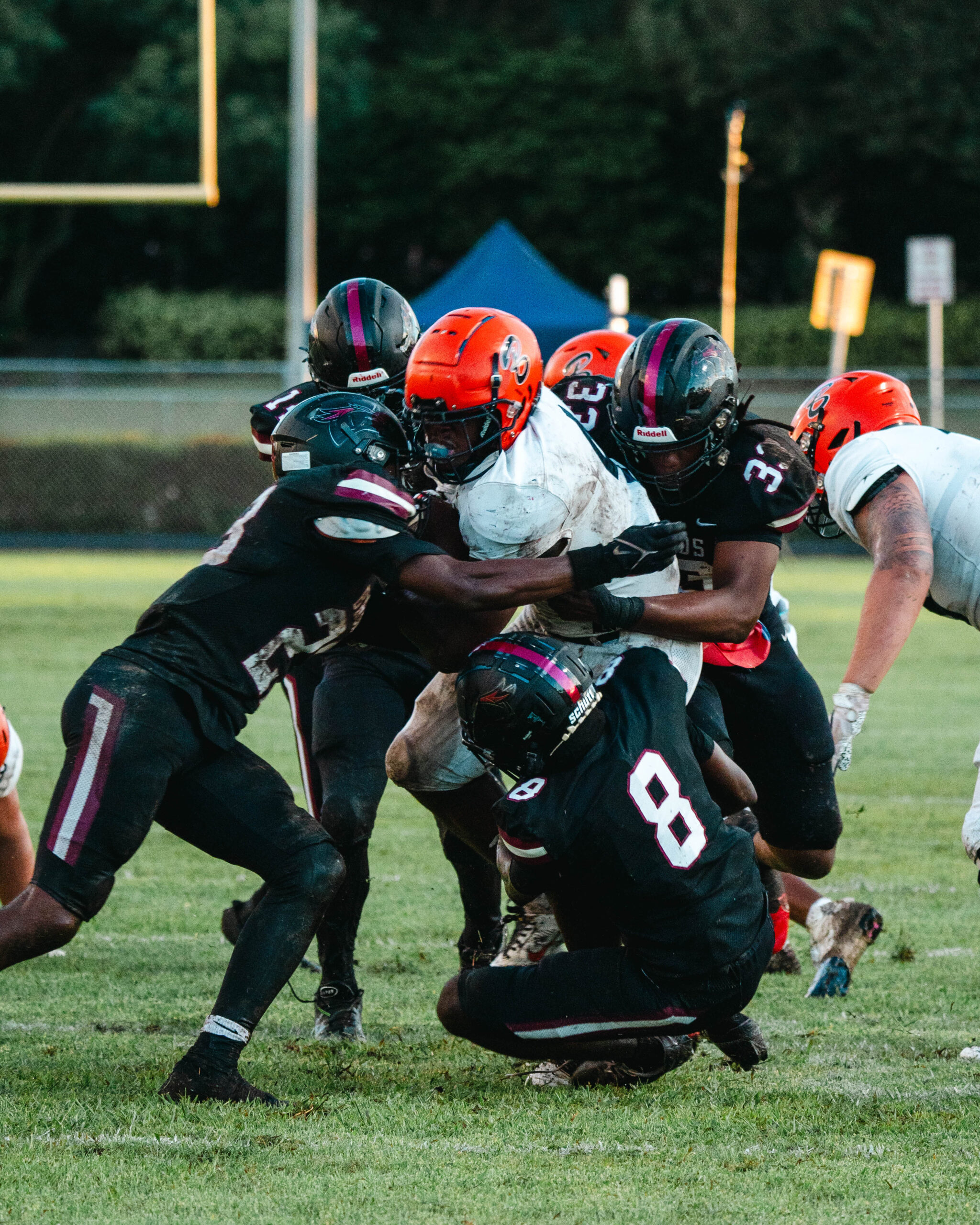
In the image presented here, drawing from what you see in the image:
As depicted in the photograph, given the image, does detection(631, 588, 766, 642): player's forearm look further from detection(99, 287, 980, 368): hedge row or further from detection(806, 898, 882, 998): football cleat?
detection(99, 287, 980, 368): hedge row

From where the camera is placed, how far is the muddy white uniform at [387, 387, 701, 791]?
3895mm

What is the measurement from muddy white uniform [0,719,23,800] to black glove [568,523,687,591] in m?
1.89

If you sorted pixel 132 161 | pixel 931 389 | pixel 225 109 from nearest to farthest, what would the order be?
pixel 132 161 → pixel 931 389 → pixel 225 109

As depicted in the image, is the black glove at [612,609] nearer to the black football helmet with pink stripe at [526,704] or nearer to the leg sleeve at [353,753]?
the black football helmet with pink stripe at [526,704]

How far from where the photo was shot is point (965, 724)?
9.81m

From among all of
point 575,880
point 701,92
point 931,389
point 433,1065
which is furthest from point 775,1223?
point 701,92

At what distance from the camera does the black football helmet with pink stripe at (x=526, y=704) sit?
11.6 ft

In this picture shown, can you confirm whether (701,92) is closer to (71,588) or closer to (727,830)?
(71,588)

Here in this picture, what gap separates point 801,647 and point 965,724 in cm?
296

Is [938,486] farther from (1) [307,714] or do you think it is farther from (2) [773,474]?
(1) [307,714]

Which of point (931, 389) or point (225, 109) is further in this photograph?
point (225, 109)

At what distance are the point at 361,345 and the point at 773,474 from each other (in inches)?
54.2

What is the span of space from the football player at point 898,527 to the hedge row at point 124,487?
18577mm

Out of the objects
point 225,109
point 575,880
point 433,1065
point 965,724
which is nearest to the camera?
point 575,880
